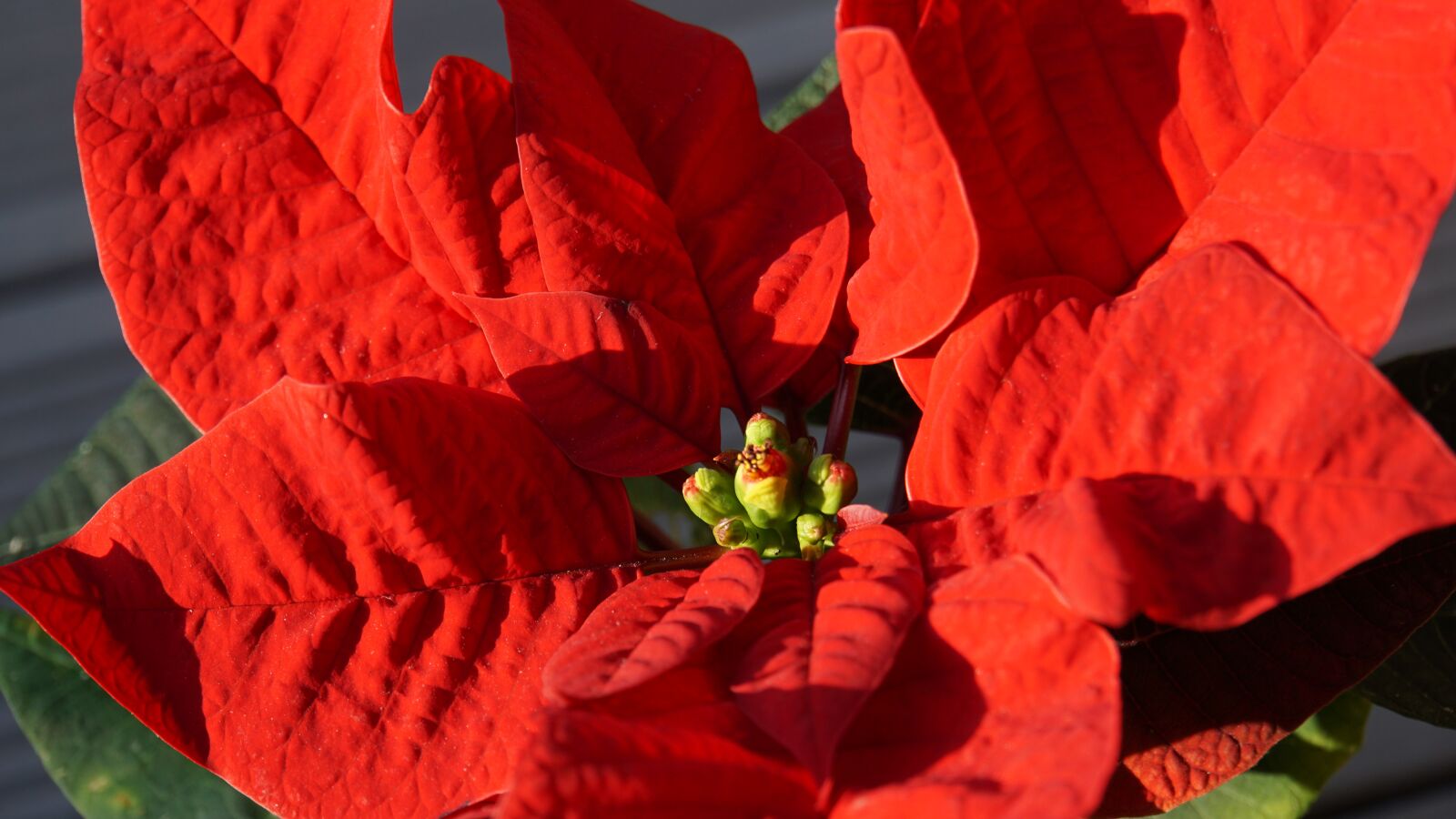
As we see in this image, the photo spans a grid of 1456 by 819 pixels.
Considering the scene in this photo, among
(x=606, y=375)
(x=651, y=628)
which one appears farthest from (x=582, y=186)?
(x=651, y=628)

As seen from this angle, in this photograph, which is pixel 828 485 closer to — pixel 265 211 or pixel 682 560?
pixel 682 560

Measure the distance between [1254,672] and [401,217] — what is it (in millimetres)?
385

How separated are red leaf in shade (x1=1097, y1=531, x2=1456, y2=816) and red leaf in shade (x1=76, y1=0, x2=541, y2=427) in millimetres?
304

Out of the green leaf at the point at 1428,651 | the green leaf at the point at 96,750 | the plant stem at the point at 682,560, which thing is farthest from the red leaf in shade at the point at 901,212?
the green leaf at the point at 96,750

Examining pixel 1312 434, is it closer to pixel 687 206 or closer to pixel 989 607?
pixel 989 607

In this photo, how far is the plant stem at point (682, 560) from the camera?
18.5 inches

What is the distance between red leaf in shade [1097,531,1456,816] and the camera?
43 centimetres

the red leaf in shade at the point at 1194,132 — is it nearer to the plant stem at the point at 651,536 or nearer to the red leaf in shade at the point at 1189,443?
the red leaf in shade at the point at 1189,443

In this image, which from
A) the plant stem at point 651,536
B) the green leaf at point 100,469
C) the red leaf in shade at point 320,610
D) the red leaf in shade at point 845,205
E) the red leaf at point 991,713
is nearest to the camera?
the red leaf at point 991,713

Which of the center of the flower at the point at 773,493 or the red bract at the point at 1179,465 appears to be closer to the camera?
the red bract at the point at 1179,465

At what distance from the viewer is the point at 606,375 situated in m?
0.44

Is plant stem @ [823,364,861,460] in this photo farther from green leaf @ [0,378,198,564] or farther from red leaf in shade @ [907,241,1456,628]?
green leaf @ [0,378,198,564]

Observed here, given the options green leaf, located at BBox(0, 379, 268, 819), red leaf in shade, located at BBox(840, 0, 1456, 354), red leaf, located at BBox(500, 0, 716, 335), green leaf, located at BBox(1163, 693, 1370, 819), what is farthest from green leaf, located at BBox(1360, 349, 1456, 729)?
green leaf, located at BBox(0, 379, 268, 819)

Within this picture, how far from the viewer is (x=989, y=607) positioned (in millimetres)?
339
